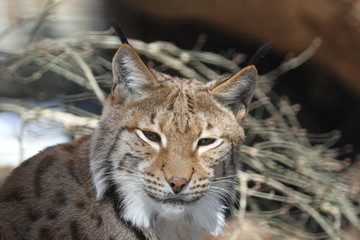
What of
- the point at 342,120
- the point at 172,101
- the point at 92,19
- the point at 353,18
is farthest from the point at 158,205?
the point at 92,19

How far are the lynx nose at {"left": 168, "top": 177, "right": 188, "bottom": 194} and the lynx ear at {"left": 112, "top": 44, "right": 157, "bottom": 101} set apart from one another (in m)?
0.61

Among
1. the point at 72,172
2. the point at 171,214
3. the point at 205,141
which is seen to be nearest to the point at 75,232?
the point at 72,172

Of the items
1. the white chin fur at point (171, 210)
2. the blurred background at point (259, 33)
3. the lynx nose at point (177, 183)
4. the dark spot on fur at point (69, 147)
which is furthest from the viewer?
the blurred background at point (259, 33)

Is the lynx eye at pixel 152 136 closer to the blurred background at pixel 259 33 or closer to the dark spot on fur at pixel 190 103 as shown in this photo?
the dark spot on fur at pixel 190 103

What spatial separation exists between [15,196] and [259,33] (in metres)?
4.09

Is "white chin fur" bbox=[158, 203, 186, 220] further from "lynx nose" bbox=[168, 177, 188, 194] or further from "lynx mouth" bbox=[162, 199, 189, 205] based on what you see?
"lynx nose" bbox=[168, 177, 188, 194]

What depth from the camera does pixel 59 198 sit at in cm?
345

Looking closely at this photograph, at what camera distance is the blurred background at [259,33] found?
6.25m

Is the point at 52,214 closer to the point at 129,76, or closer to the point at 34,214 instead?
the point at 34,214

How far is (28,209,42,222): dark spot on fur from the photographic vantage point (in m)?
3.41

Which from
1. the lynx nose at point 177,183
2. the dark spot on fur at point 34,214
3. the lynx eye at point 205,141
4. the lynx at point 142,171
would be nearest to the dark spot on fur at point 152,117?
the lynx at point 142,171

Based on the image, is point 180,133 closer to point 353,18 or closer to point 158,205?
point 158,205

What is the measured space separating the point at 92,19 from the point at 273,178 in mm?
3718

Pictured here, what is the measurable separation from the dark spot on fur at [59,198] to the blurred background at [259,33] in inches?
88.9
